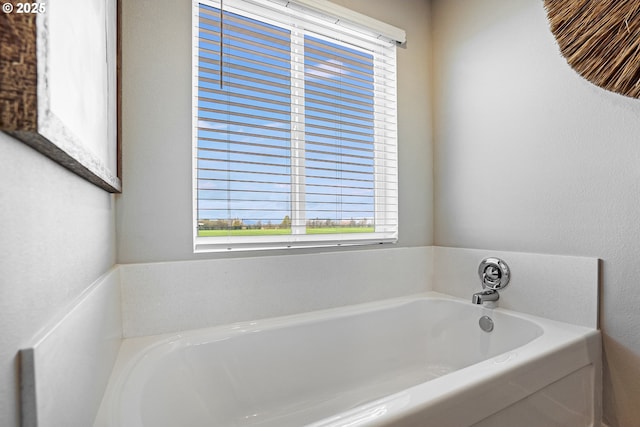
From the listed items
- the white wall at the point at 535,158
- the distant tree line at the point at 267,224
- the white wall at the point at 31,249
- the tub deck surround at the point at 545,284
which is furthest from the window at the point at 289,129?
the white wall at the point at 31,249

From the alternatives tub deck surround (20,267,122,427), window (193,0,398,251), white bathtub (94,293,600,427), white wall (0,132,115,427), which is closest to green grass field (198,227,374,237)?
window (193,0,398,251)

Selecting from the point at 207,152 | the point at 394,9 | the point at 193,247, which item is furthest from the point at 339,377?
the point at 394,9

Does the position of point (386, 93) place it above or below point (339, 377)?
above

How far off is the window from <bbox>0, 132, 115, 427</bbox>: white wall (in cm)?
84

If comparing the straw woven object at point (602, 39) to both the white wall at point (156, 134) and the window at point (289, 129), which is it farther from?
the white wall at point (156, 134)

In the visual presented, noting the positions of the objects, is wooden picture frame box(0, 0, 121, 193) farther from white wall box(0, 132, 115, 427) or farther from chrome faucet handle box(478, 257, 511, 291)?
chrome faucet handle box(478, 257, 511, 291)

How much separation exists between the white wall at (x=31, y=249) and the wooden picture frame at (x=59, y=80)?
3 cm

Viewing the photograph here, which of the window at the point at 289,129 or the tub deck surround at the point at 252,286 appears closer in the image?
the tub deck surround at the point at 252,286

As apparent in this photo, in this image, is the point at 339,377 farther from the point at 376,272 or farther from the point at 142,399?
the point at 142,399

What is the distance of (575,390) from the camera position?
133cm

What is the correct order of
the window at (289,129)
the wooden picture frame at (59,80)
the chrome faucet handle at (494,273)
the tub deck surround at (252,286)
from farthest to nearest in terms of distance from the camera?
the chrome faucet handle at (494,273), the window at (289,129), the tub deck surround at (252,286), the wooden picture frame at (59,80)

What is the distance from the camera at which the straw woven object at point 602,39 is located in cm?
130

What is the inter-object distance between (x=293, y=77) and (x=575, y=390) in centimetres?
183

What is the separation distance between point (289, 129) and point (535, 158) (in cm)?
121
